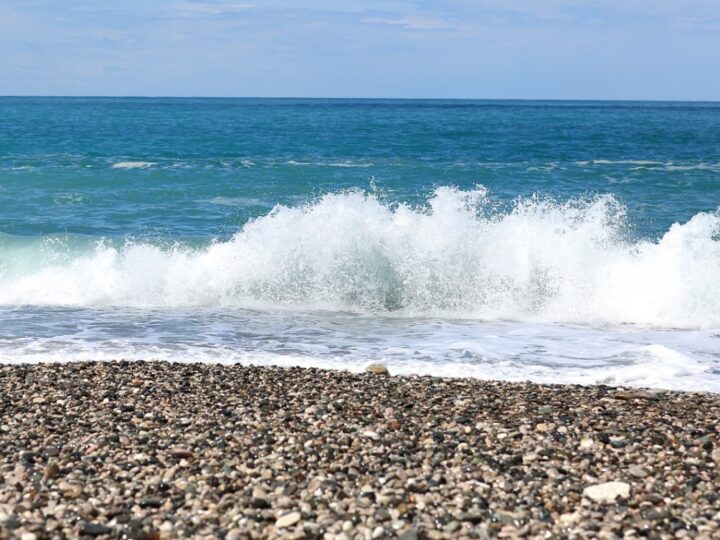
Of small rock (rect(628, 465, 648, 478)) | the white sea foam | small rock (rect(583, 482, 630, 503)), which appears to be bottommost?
small rock (rect(628, 465, 648, 478))

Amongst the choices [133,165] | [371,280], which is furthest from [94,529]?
[133,165]

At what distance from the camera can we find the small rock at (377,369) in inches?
331

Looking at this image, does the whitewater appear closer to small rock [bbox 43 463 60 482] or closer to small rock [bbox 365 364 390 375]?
small rock [bbox 365 364 390 375]

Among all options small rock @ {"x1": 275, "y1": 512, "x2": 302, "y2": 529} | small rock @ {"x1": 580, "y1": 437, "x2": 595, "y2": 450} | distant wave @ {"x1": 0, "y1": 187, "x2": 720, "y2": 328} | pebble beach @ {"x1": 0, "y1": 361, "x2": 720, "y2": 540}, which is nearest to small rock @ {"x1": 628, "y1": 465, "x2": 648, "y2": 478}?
pebble beach @ {"x1": 0, "y1": 361, "x2": 720, "y2": 540}

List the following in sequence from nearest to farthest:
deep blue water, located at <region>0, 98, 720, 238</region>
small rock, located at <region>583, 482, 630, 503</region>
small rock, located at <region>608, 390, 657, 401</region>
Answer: small rock, located at <region>583, 482, 630, 503</region> → small rock, located at <region>608, 390, 657, 401</region> → deep blue water, located at <region>0, 98, 720, 238</region>

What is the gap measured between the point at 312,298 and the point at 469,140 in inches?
1097

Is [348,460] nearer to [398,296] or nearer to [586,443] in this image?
[586,443]

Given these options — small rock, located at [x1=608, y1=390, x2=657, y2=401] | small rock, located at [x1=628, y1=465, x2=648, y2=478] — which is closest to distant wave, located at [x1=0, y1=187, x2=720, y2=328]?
small rock, located at [x1=608, y1=390, x2=657, y2=401]

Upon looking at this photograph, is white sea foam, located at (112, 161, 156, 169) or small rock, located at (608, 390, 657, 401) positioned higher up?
white sea foam, located at (112, 161, 156, 169)

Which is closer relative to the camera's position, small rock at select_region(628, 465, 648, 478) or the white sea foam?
small rock at select_region(628, 465, 648, 478)

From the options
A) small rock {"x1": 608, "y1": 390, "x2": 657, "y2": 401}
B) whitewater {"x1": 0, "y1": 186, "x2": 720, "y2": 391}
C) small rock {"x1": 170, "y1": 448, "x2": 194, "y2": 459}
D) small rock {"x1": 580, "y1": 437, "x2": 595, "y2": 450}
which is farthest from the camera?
whitewater {"x1": 0, "y1": 186, "x2": 720, "y2": 391}

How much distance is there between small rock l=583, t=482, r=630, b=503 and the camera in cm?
494

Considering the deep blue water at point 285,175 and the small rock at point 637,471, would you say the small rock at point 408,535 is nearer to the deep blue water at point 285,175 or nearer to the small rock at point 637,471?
the small rock at point 637,471

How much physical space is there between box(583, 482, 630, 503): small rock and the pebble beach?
0.01 m
